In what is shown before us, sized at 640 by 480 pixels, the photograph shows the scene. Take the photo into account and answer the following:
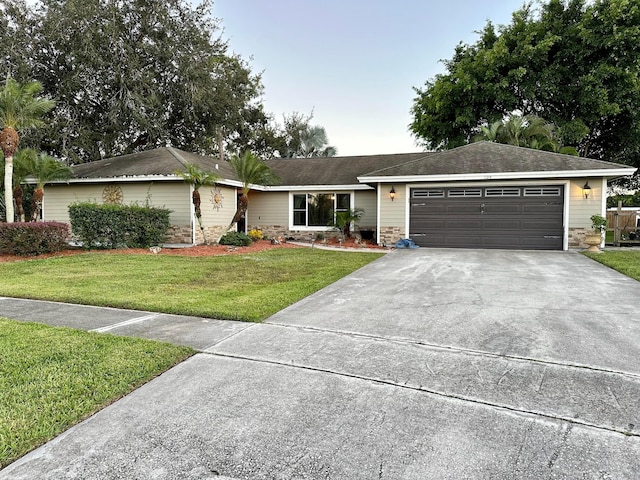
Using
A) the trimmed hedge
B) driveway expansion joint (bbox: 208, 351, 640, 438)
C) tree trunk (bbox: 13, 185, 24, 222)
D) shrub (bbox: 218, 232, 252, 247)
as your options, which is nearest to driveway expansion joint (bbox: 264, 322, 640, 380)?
driveway expansion joint (bbox: 208, 351, 640, 438)

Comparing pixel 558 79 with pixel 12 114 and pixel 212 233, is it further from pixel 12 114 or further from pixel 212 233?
pixel 12 114

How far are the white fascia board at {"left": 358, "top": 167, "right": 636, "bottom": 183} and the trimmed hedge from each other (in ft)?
22.8

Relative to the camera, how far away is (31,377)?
9.18 ft

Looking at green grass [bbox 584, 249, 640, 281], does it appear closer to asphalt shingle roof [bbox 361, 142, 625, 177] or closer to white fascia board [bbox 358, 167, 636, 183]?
white fascia board [bbox 358, 167, 636, 183]

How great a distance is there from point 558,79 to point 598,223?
33.4 feet

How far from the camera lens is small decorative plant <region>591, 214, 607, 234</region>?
10.9m

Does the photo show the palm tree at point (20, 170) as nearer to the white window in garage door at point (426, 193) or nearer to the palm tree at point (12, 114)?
the palm tree at point (12, 114)

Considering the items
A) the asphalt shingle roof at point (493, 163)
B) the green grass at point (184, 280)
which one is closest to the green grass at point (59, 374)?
the green grass at point (184, 280)

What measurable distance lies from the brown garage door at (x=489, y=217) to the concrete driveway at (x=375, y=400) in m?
7.49

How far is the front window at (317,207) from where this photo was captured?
601 inches

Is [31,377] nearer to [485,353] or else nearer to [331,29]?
[485,353]

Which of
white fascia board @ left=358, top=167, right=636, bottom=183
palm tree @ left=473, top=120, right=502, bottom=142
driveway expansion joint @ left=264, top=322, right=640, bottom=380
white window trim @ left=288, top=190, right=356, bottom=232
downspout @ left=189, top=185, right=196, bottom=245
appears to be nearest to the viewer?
driveway expansion joint @ left=264, top=322, right=640, bottom=380

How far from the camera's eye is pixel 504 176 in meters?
11.5

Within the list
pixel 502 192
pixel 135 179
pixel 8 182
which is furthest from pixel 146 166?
pixel 502 192
